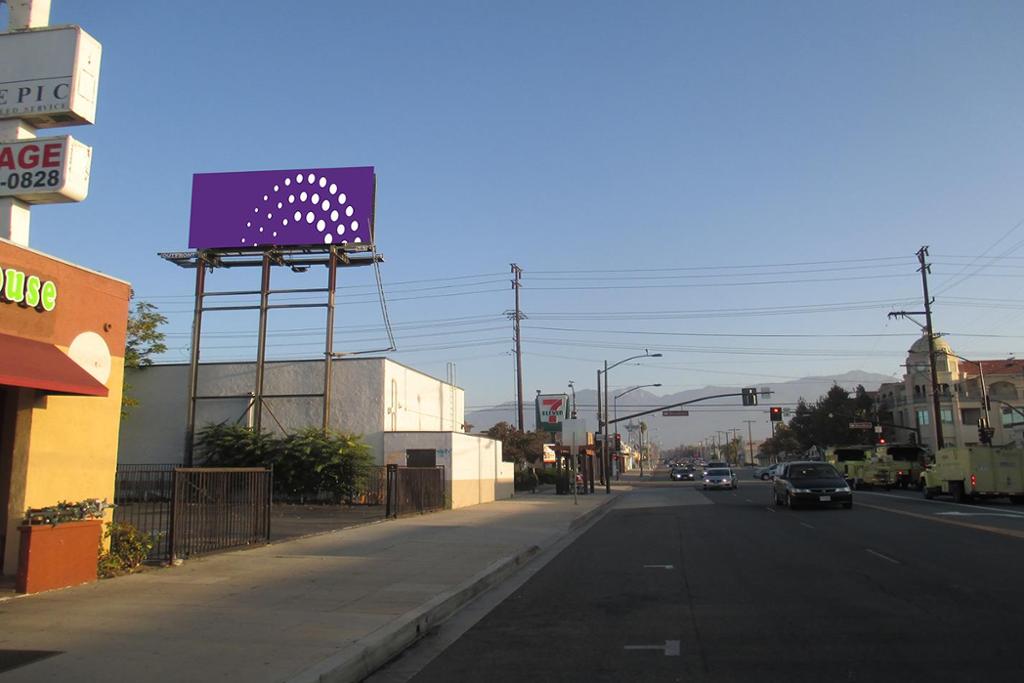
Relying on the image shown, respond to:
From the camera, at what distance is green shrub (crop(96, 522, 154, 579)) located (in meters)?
11.3

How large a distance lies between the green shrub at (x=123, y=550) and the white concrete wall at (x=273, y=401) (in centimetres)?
1983

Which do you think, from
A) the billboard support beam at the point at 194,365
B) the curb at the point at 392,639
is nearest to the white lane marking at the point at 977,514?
the curb at the point at 392,639

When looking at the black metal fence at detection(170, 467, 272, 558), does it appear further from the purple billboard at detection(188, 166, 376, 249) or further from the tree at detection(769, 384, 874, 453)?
the tree at detection(769, 384, 874, 453)

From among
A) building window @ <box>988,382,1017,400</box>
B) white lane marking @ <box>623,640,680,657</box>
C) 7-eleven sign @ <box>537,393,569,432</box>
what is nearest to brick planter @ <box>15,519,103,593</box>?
white lane marking @ <box>623,640,680,657</box>

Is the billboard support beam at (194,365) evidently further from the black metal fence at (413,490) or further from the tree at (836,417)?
the tree at (836,417)

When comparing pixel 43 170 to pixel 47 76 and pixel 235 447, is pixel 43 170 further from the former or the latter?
pixel 235 447

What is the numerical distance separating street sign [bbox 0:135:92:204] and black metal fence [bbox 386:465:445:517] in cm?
1255

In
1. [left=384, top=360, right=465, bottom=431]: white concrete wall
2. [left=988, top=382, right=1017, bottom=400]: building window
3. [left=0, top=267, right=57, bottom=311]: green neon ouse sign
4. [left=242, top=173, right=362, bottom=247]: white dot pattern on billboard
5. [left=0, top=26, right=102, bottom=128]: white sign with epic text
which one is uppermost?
[left=242, top=173, right=362, bottom=247]: white dot pattern on billboard

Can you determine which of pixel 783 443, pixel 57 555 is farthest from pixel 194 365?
pixel 783 443

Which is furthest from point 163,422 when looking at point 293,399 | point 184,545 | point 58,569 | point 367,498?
point 58,569

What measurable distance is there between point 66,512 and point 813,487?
2247cm

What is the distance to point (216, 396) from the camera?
3334 centimetres

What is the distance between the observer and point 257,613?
346 inches

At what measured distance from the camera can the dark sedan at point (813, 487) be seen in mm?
26047
